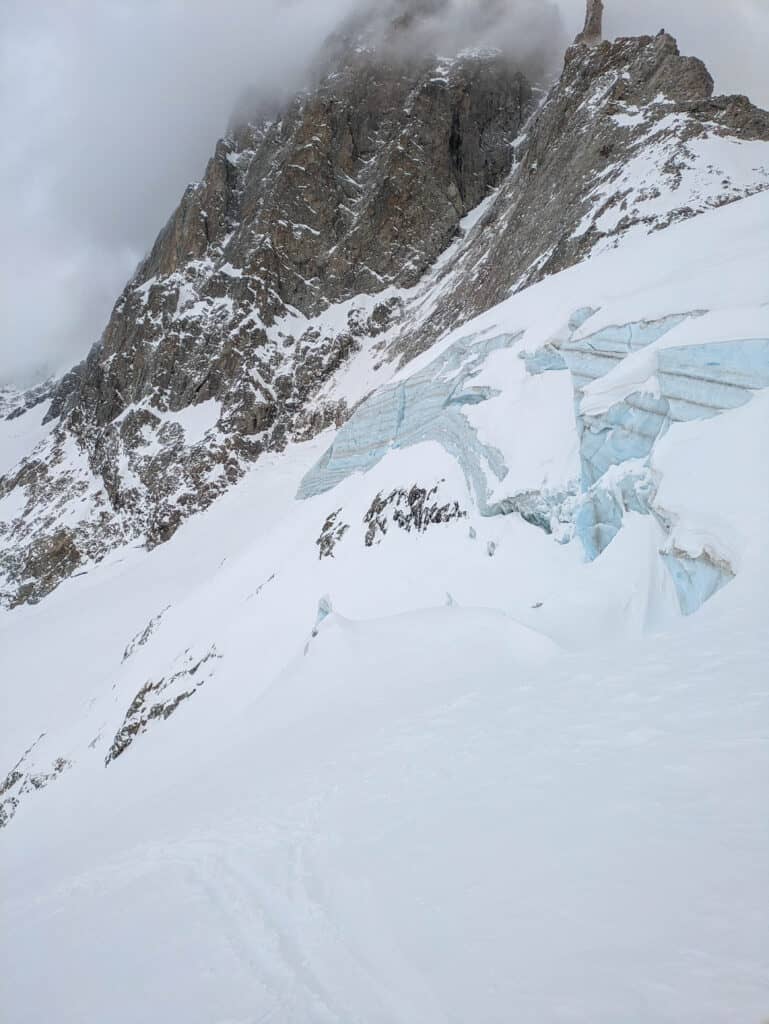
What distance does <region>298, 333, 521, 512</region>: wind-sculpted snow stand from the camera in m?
12.9

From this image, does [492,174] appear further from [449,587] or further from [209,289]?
[449,587]

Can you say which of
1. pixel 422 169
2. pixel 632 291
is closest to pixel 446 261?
pixel 422 169

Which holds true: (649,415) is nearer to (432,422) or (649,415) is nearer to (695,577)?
(695,577)

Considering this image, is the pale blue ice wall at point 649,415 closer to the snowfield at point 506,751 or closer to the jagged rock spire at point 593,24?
the snowfield at point 506,751

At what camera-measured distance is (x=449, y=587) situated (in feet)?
34.7

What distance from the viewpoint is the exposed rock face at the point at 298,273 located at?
152ft

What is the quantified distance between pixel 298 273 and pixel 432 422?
57.8m

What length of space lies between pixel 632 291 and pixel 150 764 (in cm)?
1442

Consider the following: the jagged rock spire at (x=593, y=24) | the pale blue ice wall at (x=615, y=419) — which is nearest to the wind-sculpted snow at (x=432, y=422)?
the pale blue ice wall at (x=615, y=419)

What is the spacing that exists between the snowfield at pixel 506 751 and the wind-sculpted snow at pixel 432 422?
0.26 metres

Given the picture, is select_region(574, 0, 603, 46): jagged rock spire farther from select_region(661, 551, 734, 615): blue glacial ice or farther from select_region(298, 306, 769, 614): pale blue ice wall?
select_region(661, 551, 734, 615): blue glacial ice

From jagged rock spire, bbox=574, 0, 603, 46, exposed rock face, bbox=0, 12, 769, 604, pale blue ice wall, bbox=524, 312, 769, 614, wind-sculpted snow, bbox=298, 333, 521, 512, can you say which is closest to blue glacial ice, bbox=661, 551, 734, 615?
pale blue ice wall, bbox=524, 312, 769, 614

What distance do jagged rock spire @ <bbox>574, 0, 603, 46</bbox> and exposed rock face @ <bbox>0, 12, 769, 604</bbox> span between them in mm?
382

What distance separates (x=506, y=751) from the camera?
3.67m
